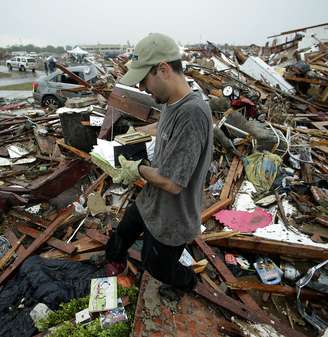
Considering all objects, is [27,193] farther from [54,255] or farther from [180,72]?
[180,72]

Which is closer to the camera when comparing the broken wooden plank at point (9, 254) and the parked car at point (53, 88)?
the broken wooden plank at point (9, 254)

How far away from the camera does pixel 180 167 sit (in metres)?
1.40

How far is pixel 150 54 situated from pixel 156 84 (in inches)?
6.0

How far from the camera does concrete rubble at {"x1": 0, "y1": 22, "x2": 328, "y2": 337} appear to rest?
229cm

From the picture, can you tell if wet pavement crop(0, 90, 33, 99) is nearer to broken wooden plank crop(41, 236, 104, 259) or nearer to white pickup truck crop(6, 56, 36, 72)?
broken wooden plank crop(41, 236, 104, 259)

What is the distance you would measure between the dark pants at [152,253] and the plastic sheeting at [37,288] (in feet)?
1.31

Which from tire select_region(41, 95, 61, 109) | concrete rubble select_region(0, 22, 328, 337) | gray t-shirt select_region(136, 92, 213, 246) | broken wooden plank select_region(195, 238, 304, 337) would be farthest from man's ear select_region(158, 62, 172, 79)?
tire select_region(41, 95, 61, 109)

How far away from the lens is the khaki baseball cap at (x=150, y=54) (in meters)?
1.40

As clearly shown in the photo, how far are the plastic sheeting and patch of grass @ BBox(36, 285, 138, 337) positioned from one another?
0.12 meters

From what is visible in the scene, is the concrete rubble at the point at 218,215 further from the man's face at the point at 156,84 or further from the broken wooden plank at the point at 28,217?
the man's face at the point at 156,84

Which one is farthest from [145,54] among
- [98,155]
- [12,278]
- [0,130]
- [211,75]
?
[211,75]

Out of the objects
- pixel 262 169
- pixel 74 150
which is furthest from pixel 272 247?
pixel 74 150

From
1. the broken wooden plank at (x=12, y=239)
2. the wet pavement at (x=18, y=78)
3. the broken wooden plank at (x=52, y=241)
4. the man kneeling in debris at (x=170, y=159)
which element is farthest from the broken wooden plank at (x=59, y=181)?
the wet pavement at (x=18, y=78)

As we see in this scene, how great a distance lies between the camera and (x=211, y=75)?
7906mm
